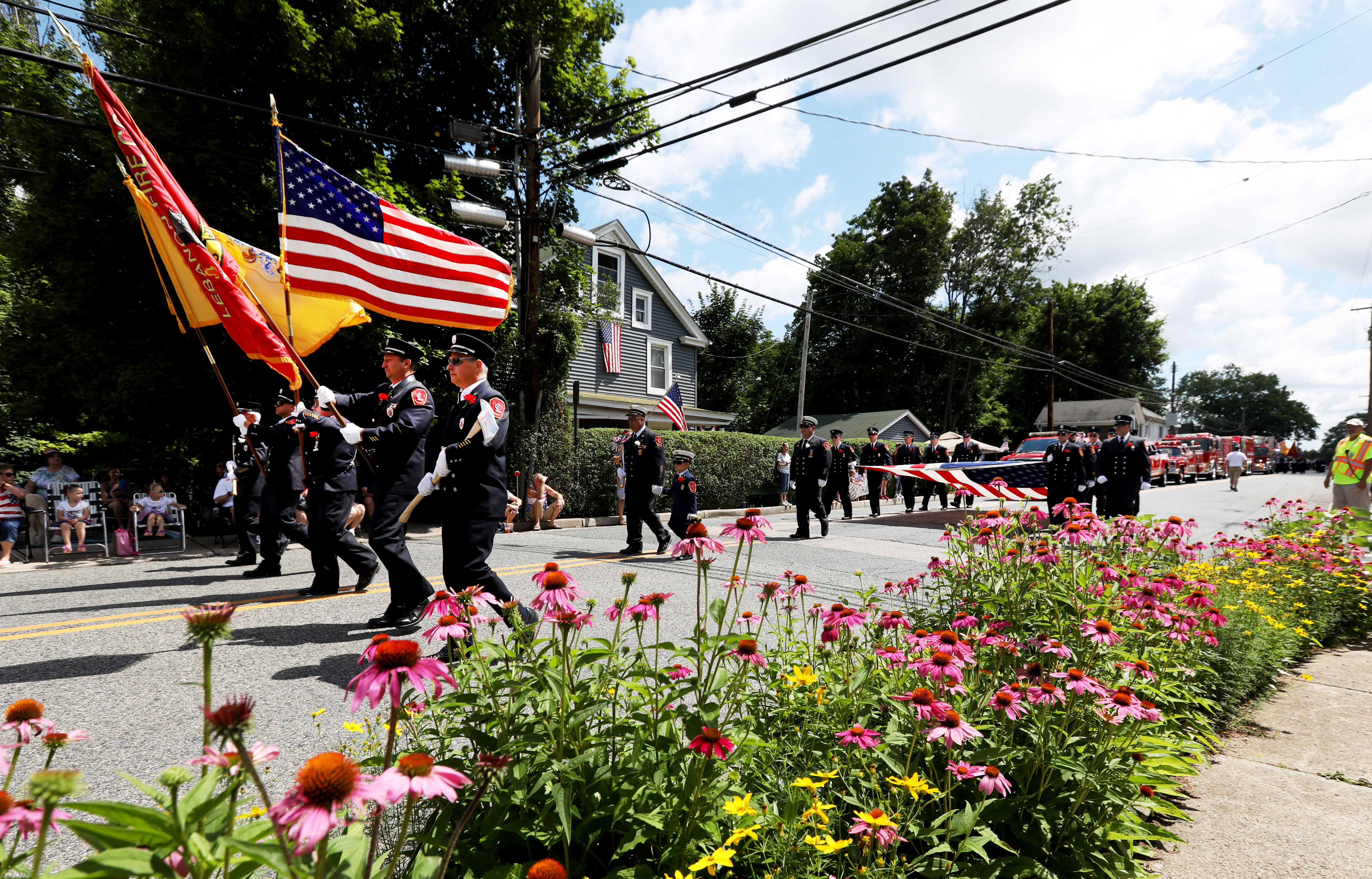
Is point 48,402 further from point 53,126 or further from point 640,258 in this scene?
point 640,258

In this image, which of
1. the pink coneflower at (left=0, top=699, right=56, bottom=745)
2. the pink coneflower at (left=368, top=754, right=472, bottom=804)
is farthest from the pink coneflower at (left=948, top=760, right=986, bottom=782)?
the pink coneflower at (left=0, top=699, right=56, bottom=745)

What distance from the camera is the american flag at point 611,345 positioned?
85.6 ft

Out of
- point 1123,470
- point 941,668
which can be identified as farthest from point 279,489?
point 1123,470

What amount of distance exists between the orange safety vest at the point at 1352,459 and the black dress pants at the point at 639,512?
916 cm

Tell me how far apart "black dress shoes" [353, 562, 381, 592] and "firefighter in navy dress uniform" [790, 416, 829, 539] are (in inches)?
278

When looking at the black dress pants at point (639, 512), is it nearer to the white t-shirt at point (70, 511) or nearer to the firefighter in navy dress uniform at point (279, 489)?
the firefighter in navy dress uniform at point (279, 489)

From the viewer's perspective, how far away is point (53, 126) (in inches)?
432

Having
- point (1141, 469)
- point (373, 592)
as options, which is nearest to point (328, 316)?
point (373, 592)

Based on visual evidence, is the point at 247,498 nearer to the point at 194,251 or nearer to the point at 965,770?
the point at 194,251

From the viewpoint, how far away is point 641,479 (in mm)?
9578

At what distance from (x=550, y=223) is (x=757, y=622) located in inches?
430

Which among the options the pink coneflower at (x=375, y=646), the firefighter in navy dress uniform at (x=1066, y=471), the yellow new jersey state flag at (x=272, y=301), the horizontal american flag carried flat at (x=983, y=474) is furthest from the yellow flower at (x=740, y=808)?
the firefighter in navy dress uniform at (x=1066, y=471)

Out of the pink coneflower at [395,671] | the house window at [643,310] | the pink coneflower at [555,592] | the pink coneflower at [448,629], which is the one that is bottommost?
the pink coneflower at [448,629]

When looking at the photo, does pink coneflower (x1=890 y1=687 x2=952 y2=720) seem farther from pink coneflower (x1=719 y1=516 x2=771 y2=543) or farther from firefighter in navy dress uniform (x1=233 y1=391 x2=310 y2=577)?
firefighter in navy dress uniform (x1=233 y1=391 x2=310 y2=577)
